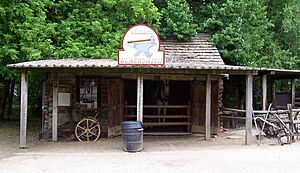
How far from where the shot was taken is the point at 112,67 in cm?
1062

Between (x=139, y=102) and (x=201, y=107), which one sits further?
(x=201, y=107)

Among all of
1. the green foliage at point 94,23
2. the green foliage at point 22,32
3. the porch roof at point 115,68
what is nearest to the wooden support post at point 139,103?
the porch roof at point 115,68

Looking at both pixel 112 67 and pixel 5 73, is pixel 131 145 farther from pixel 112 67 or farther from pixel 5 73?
pixel 5 73

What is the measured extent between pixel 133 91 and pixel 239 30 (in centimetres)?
541

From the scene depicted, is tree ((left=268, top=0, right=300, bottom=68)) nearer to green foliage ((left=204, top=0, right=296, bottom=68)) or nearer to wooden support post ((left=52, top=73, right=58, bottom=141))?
green foliage ((left=204, top=0, right=296, bottom=68))

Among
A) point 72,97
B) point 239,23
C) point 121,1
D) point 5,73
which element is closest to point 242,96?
point 239,23

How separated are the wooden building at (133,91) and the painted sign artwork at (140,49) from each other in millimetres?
194

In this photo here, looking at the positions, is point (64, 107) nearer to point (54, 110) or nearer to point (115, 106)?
point (54, 110)

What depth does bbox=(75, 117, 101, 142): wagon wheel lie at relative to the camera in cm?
1254

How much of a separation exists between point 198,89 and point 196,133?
157cm

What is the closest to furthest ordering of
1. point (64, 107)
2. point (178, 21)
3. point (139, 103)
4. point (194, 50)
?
point (139, 103), point (64, 107), point (194, 50), point (178, 21)

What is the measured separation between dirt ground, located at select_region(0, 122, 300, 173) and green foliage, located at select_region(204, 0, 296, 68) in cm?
474

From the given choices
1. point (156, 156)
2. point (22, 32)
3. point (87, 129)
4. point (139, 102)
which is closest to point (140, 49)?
point (139, 102)

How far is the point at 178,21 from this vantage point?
55.8 ft
